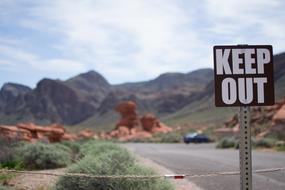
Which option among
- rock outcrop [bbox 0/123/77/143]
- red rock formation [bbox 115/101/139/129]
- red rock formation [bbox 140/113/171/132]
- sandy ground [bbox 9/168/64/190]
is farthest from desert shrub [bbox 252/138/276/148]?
red rock formation [bbox 115/101/139/129]

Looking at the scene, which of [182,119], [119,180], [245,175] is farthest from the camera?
[182,119]

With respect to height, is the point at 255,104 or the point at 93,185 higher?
the point at 255,104

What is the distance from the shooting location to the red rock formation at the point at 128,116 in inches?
4168

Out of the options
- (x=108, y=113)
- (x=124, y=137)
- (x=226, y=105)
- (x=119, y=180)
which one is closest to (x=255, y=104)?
(x=226, y=105)

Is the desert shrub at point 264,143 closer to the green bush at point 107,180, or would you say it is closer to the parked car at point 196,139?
the parked car at point 196,139

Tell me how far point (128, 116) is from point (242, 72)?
101 meters

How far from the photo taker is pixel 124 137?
308 ft

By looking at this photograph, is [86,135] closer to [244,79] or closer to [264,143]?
[264,143]

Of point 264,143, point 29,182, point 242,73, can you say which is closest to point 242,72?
point 242,73

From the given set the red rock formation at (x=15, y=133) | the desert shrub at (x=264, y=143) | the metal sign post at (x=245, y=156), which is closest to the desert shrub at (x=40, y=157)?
the red rock formation at (x=15, y=133)

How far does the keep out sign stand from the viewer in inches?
215

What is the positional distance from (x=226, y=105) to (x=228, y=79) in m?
0.27

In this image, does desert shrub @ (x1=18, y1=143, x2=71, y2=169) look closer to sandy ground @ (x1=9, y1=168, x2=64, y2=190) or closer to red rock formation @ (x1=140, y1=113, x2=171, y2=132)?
sandy ground @ (x1=9, y1=168, x2=64, y2=190)

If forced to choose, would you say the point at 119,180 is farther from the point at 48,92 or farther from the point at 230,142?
the point at 48,92
